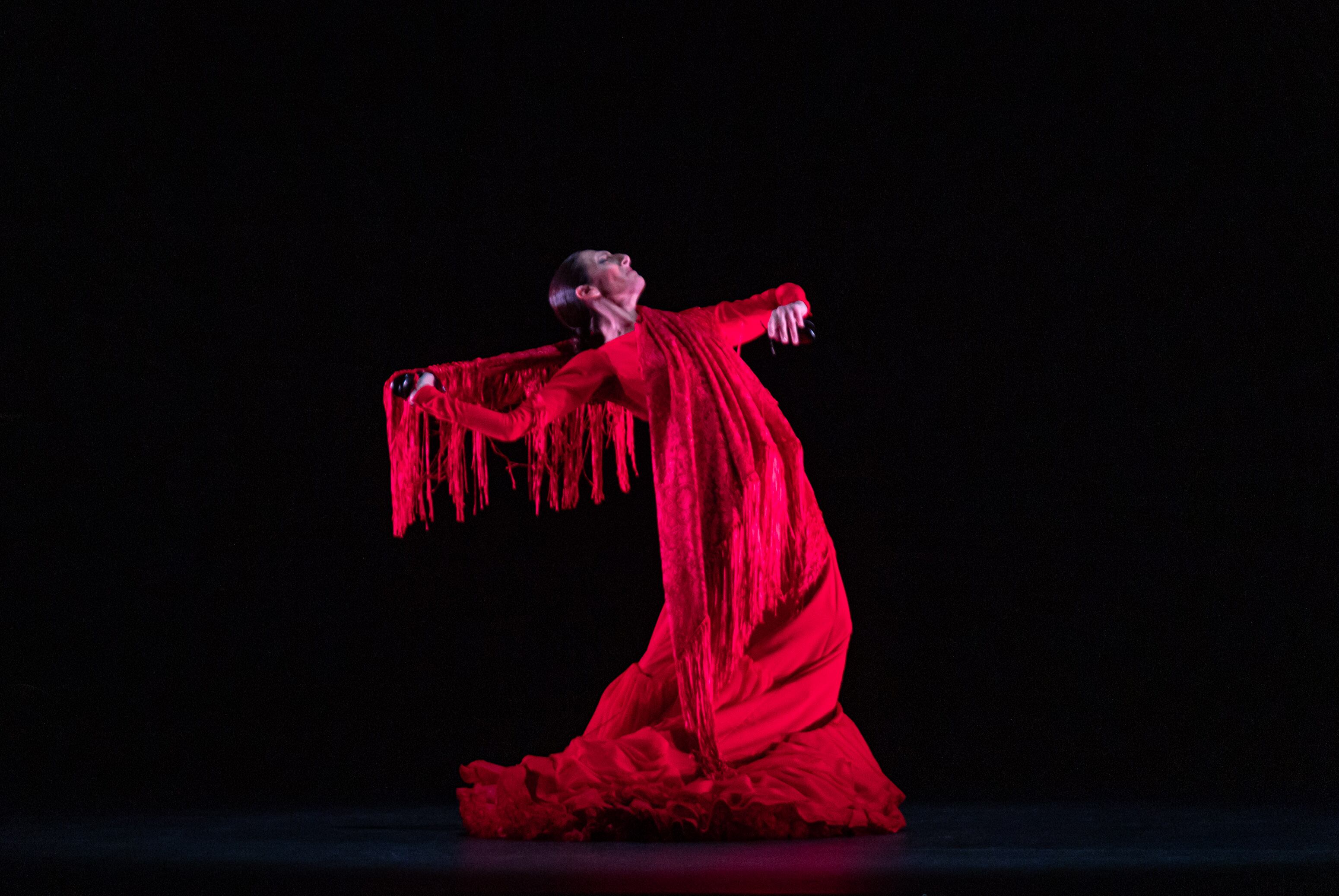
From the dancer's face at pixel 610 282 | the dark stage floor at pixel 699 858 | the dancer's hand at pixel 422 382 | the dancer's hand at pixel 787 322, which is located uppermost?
the dancer's face at pixel 610 282

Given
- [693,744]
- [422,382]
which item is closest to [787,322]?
[422,382]

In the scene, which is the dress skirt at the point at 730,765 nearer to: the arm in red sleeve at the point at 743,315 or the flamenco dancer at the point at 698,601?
the flamenco dancer at the point at 698,601

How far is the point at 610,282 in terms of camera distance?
297 cm

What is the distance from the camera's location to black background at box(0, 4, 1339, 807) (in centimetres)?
390

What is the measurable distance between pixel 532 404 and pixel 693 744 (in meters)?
0.71

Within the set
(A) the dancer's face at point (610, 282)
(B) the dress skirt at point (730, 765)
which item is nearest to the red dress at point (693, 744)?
(B) the dress skirt at point (730, 765)

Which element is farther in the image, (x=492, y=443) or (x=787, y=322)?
(x=492, y=443)

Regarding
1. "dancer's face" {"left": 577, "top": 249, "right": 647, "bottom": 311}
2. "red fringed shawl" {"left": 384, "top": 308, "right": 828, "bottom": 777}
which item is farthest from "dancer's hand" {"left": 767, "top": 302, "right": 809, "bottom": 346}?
"dancer's face" {"left": 577, "top": 249, "right": 647, "bottom": 311}

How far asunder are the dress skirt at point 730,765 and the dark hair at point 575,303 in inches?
23.9

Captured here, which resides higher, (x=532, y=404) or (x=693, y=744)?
(x=532, y=404)

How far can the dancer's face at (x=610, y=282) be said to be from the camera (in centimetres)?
297

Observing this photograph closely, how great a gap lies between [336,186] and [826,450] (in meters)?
1.52

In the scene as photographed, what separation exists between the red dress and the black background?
3.45 ft

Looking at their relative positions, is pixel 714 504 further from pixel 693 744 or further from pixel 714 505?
pixel 693 744
